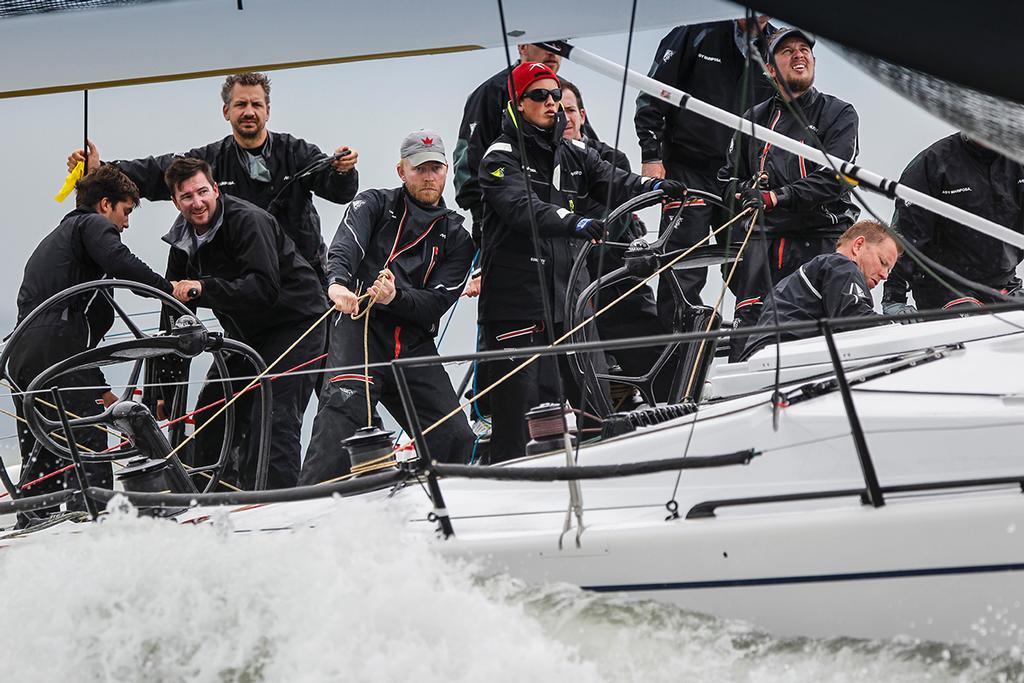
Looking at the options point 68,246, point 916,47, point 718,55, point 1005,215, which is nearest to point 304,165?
point 68,246

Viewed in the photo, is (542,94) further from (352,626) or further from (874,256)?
(352,626)

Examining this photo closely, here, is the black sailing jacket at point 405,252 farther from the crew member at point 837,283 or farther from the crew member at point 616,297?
the crew member at point 837,283

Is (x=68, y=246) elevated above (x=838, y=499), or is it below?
above

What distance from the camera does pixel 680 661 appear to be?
83.2 inches

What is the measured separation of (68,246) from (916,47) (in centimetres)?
311

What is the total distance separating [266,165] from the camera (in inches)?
184

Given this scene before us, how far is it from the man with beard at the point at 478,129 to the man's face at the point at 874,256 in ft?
4.34

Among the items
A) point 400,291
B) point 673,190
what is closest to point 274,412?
point 400,291

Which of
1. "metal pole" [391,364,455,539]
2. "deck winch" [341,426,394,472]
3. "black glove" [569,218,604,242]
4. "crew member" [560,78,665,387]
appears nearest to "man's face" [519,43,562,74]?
"crew member" [560,78,665,387]

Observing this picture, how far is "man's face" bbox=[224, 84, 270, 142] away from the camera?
454cm

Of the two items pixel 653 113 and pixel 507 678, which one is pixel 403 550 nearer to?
pixel 507 678

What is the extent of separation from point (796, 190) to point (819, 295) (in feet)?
1.59

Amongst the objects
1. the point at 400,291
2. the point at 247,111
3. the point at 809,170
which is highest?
the point at 247,111

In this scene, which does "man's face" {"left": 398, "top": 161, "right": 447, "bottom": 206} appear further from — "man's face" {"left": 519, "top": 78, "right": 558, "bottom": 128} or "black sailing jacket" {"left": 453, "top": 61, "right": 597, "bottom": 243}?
"man's face" {"left": 519, "top": 78, "right": 558, "bottom": 128}
